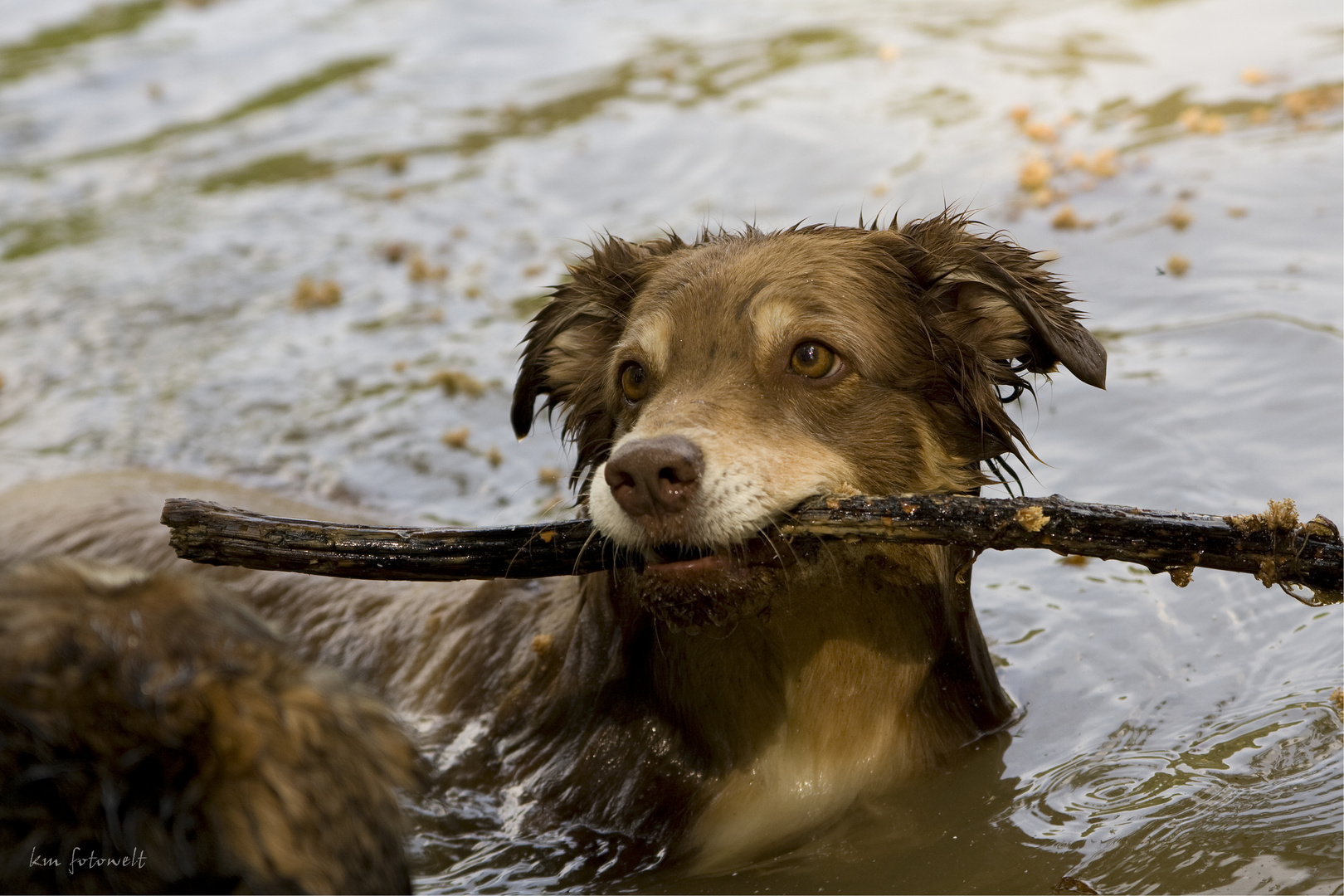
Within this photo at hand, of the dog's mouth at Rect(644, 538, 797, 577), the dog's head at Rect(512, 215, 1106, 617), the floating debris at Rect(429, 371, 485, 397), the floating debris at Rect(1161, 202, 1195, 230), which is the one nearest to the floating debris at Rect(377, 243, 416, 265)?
the floating debris at Rect(429, 371, 485, 397)

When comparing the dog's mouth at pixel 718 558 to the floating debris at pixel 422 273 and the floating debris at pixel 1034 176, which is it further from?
the floating debris at pixel 422 273

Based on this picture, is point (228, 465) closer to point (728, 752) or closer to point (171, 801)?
point (728, 752)

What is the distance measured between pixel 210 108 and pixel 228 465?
900cm

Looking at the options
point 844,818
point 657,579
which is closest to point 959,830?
point 844,818

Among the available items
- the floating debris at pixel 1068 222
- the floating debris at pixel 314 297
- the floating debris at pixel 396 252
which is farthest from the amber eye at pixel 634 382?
the floating debris at pixel 396 252

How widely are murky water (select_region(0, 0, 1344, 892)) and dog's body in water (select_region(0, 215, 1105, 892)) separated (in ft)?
0.75

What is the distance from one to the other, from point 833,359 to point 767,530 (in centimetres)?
76

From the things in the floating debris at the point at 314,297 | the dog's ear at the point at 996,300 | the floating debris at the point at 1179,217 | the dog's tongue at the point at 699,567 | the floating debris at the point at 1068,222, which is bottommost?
→ the floating debris at the point at 314,297

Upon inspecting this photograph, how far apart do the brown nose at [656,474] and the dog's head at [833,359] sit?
46 mm

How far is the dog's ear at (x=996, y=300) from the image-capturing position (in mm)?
4883

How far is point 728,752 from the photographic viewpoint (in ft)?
16.7

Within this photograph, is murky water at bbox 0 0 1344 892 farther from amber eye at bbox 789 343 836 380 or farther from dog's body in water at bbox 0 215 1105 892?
amber eye at bbox 789 343 836 380

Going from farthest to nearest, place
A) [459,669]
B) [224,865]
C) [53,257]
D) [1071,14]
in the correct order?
[1071,14] < [53,257] < [459,669] < [224,865]

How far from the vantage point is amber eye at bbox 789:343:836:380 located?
491cm
